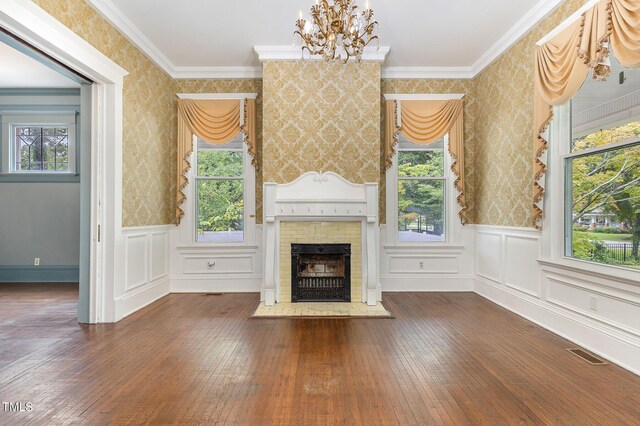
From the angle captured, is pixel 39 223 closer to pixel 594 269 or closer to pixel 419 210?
pixel 419 210

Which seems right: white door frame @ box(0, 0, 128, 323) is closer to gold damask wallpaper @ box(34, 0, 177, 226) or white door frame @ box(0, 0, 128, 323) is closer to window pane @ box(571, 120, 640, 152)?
gold damask wallpaper @ box(34, 0, 177, 226)

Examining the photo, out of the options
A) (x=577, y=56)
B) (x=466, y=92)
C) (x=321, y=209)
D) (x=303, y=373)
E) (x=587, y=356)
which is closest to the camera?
Answer: (x=303, y=373)

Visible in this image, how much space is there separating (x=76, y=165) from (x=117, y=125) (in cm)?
259

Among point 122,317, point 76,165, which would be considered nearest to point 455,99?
point 122,317

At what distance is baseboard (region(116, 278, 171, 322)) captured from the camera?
12.3 ft

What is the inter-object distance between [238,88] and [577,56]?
4037 mm

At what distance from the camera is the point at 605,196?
9.68ft

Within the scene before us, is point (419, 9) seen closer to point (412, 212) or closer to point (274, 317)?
point (412, 212)

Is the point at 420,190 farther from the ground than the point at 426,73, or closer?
closer

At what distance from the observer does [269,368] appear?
8.43 ft

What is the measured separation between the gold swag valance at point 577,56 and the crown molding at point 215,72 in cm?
358

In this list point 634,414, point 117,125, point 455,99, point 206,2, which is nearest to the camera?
point 634,414

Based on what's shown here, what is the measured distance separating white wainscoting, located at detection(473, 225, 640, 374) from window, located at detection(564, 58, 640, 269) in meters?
0.24

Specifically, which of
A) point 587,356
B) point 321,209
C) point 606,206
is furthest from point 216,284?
point 606,206
